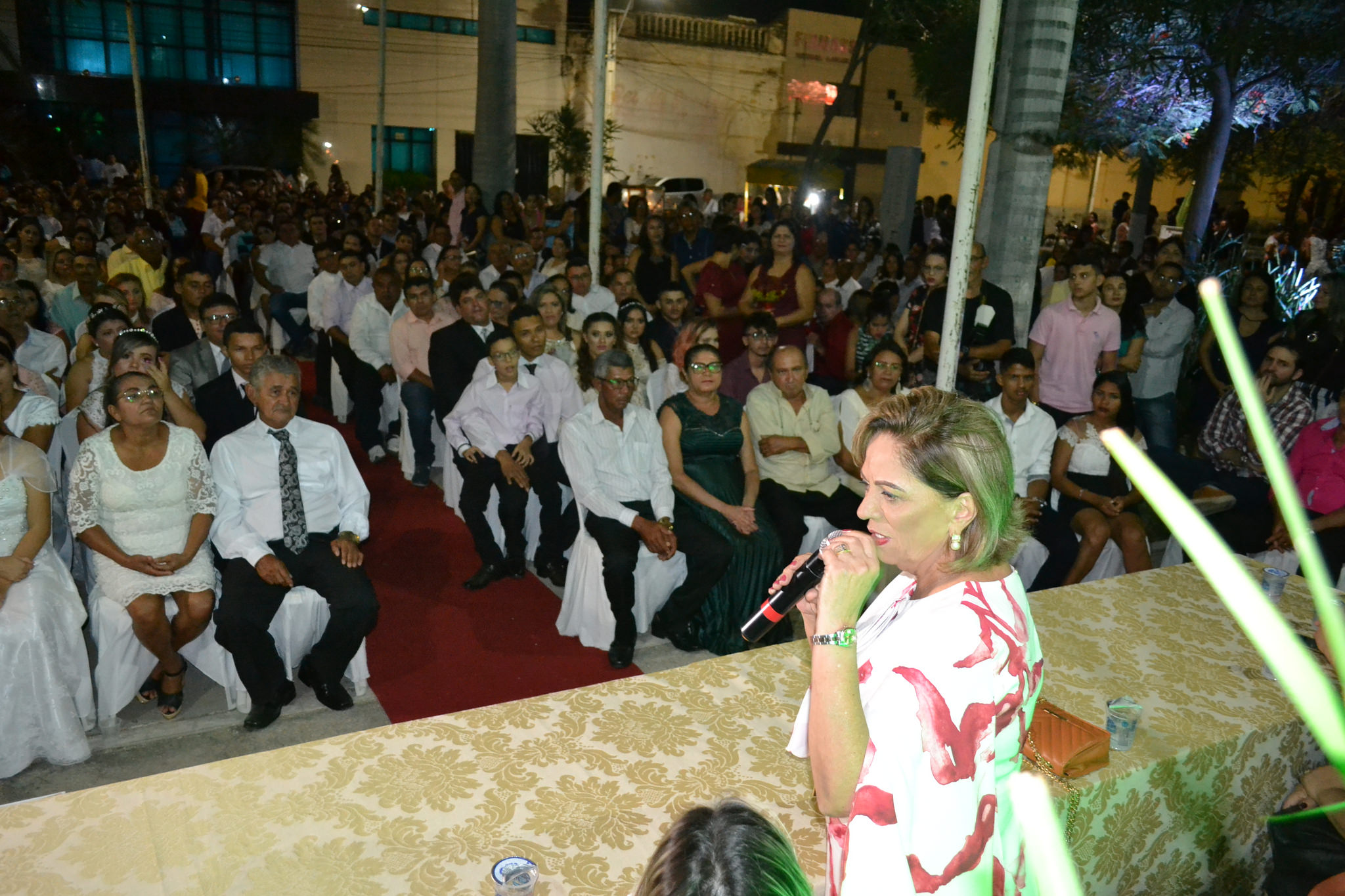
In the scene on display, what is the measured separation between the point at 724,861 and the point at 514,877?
2.05ft

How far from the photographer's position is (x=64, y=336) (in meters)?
5.78

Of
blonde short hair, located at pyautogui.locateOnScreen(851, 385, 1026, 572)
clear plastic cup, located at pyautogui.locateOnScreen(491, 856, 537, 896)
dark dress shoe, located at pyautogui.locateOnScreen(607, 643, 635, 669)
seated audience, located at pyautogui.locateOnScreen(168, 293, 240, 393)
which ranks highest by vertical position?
blonde short hair, located at pyautogui.locateOnScreen(851, 385, 1026, 572)

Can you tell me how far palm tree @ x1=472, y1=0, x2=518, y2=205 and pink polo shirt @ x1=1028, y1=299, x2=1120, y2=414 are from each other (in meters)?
7.12

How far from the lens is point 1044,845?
6.03 ft

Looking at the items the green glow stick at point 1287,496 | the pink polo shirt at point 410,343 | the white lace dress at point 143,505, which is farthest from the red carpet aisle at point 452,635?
the green glow stick at point 1287,496

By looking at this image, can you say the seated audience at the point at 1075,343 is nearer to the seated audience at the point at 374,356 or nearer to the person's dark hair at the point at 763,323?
the person's dark hair at the point at 763,323

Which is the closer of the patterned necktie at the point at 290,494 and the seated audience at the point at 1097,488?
the patterned necktie at the point at 290,494

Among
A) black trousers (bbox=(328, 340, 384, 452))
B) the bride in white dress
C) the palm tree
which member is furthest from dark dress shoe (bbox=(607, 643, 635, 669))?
the palm tree

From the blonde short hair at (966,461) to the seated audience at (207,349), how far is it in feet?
14.0

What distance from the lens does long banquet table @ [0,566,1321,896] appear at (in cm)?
167

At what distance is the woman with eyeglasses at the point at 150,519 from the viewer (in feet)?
10.8

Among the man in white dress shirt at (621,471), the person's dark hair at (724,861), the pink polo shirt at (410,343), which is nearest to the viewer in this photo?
the person's dark hair at (724,861)

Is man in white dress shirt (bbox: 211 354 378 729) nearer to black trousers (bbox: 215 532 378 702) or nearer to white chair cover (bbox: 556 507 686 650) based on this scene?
black trousers (bbox: 215 532 378 702)

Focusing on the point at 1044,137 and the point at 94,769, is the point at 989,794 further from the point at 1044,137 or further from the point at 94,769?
the point at 1044,137
